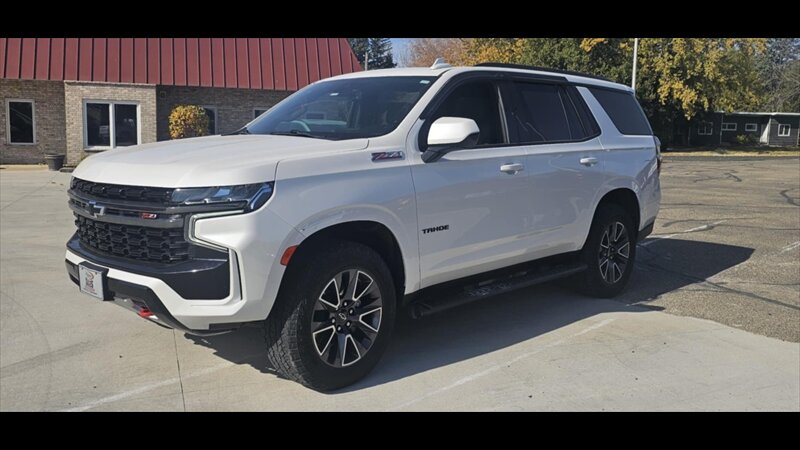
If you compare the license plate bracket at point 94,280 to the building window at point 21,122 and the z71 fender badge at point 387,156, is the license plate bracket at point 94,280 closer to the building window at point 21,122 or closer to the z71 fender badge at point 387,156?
the z71 fender badge at point 387,156

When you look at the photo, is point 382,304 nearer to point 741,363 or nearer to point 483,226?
point 483,226

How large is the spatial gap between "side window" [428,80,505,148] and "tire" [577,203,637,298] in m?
1.67

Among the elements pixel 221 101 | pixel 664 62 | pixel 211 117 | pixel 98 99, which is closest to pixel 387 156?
pixel 98 99

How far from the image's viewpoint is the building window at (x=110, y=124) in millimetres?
23844

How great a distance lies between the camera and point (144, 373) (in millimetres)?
4527

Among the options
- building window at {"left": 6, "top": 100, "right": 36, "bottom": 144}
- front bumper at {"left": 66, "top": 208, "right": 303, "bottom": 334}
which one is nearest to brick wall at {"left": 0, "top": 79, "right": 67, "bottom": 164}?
building window at {"left": 6, "top": 100, "right": 36, "bottom": 144}

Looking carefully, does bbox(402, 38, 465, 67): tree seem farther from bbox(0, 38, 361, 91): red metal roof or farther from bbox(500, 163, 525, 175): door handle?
bbox(500, 163, 525, 175): door handle

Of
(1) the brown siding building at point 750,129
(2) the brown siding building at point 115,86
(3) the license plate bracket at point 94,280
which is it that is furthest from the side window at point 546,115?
(1) the brown siding building at point 750,129

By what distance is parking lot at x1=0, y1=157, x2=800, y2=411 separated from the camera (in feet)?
13.6

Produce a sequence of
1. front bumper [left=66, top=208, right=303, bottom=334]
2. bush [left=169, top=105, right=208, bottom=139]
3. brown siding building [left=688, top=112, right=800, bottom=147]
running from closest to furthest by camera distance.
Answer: front bumper [left=66, top=208, right=303, bottom=334] < bush [left=169, top=105, right=208, bottom=139] < brown siding building [left=688, top=112, right=800, bottom=147]

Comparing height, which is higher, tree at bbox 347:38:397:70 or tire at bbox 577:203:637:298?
tree at bbox 347:38:397:70

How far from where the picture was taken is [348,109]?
5031 millimetres

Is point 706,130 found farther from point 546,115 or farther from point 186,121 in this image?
point 546,115

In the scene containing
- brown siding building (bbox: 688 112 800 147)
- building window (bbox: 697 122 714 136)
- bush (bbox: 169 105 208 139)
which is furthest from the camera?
brown siding building (bbox: 688 112 800 147)
